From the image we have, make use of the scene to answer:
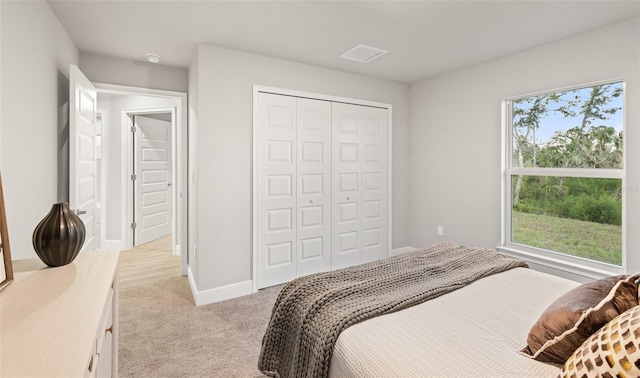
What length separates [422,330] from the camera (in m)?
1.31

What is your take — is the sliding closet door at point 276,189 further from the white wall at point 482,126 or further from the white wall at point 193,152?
the white wall at point 482,126

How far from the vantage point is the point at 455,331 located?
1311mm

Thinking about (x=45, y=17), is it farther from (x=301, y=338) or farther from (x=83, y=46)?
(x=301, y=338)

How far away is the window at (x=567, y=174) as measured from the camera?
2.64m

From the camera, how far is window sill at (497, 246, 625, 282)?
8.64 ft

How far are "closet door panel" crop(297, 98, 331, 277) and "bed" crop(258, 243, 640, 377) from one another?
1609 millimetres

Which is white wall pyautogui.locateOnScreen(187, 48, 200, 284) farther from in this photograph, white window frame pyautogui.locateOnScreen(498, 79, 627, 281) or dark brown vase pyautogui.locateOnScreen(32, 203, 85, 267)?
white window frame pyautogui.locateOnScreen(498, 79, 627, 281)

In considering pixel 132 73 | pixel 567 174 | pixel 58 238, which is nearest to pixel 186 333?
pixel 58 238

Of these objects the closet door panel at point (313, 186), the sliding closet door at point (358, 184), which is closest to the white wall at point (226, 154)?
the closet door panel at point (313, 186)

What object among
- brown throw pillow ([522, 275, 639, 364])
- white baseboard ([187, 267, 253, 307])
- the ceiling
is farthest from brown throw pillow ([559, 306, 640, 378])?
white baseboard ([187, 267, 253, 307])

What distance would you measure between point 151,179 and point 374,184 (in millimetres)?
3639

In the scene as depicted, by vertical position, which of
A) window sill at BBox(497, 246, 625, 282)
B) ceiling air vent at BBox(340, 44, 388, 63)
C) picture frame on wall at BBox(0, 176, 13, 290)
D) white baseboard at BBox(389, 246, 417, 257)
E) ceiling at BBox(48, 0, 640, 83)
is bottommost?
white baseboard at BBox(389, 246, 417, 257)

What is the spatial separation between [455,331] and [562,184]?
250 centimetres

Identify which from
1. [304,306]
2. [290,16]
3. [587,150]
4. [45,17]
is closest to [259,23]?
[290,16]
